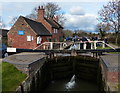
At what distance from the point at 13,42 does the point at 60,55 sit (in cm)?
1127

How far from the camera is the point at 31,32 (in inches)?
822

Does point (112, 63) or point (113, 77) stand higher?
point (112, 63)

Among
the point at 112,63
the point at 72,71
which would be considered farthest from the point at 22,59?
the point at 112,63

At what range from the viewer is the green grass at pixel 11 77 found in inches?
243

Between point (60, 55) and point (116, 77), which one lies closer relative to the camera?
point (116, 77)

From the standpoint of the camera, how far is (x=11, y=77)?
7.18 meters

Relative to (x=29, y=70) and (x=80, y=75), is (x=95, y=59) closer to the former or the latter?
(x=80, y=75)

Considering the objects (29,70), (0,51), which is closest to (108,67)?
(29,70)

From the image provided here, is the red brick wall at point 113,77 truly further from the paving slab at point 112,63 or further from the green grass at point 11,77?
the green grass at point 11,77

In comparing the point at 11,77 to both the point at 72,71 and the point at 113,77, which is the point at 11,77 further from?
the point at 72,71

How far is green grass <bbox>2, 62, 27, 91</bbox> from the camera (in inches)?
243

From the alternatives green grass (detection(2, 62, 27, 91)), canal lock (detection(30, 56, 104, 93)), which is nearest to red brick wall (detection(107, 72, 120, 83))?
green grass (detection(2, 62, 27, 91))

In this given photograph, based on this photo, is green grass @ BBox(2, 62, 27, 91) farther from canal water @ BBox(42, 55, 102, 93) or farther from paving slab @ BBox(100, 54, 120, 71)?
paving slab @ BBox(100, 54, 120, 71)

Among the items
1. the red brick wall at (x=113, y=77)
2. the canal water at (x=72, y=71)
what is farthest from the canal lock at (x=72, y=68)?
the red brick wall at (x=113, y=77)
